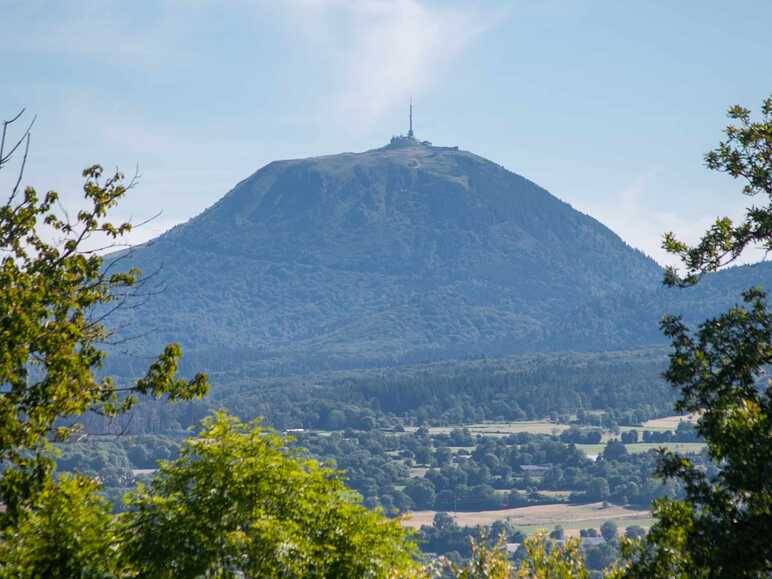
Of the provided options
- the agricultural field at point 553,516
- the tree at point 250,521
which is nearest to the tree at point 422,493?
the agricultural field at point 553,516

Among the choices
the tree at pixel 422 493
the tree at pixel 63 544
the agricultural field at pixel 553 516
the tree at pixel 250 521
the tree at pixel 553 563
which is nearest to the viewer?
the tree at pixel 250 521

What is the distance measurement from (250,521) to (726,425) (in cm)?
650

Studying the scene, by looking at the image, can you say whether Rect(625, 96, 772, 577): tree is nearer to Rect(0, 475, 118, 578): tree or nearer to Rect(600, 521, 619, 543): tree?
Rect(0, 475, 118, 578): tree

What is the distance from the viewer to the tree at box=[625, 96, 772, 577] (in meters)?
15.8

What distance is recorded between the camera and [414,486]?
621ft

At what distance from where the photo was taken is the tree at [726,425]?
621 inches

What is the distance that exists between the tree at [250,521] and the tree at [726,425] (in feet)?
12.7

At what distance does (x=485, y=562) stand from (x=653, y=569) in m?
3.35

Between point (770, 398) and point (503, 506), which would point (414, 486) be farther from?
point (770, 398)

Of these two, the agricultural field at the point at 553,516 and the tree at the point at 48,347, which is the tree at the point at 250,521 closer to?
the tree at the point at 48,347

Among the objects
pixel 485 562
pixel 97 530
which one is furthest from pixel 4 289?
pixel 485 562

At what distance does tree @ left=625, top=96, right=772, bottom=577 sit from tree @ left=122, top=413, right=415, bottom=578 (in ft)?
12.7

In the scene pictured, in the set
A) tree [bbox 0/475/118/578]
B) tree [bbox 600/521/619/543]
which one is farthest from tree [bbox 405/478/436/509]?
tree [bbox 0/475/118/578]

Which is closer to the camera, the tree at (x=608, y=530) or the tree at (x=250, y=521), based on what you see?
the tree at (x=250, y=521)
